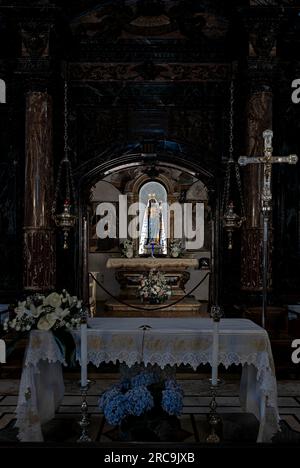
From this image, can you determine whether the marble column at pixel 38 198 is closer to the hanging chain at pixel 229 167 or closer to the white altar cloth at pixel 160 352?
the white altar cloth at pixel 160 352

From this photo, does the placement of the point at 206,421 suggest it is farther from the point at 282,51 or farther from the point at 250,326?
the point at 282,51

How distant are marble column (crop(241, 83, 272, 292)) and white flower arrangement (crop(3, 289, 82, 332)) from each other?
390cm

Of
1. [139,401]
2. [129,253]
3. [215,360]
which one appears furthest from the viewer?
[129,253]

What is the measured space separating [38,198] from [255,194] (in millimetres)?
3816

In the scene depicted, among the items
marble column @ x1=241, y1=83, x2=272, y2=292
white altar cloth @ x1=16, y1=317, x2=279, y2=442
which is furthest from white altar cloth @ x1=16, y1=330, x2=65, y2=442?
marble column @ x1=241, y1=83, x2=272, y2=292

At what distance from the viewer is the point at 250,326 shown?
5512mm

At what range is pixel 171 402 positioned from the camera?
4133 mm

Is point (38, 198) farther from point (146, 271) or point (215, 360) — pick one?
point (146, 271)

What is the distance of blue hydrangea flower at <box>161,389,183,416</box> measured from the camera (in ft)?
13.5

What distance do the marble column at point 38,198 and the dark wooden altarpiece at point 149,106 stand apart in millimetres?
121

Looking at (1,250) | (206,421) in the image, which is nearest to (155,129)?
(1,250)

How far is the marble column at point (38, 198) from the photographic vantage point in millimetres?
8023

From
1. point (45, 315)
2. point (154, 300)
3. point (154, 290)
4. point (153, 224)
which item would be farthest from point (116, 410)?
point (153, 224)

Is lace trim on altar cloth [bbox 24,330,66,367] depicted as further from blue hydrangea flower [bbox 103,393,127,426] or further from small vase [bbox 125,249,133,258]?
small vase [bbox 125,249,133,258]
